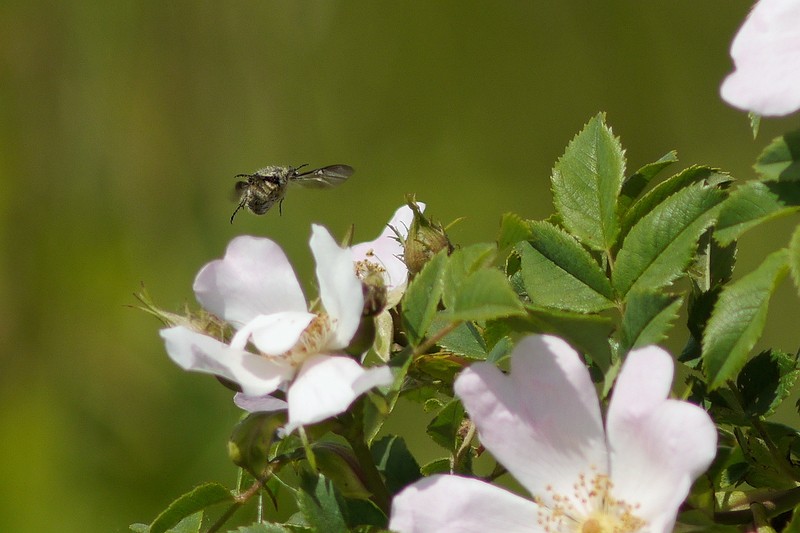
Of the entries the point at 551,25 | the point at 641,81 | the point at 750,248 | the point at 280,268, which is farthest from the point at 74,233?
the point at 280,268

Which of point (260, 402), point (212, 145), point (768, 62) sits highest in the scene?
point (768, 62)

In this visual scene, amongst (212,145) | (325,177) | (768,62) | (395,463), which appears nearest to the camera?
(768,62)

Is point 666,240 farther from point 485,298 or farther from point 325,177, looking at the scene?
point 325,177

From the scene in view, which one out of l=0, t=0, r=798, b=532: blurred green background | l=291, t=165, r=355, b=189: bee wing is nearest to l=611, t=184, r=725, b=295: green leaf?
l=291, t=165, r=355, b=189: bee wing

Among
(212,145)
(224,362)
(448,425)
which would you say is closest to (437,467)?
(448,425)

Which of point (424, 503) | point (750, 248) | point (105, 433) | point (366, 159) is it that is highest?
point (424, 503)

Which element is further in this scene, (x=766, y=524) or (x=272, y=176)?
(x=272, y=176)

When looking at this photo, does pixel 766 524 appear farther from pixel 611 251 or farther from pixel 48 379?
pixel 48 379

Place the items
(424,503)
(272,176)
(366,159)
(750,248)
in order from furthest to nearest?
(366,159), (750,248), (272,176), (424,503)
